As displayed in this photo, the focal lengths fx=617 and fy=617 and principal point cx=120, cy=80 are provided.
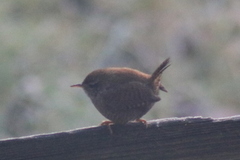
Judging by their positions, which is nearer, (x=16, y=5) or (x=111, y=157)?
(x=111, y=157)

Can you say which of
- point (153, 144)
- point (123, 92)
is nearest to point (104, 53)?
point (123, 92)

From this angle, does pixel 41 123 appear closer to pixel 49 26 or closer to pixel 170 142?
pixel 49 26

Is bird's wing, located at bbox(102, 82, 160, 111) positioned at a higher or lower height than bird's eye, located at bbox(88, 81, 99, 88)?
lower

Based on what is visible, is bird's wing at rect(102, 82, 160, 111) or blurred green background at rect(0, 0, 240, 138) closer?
bird's wing at rect(102, 82, 160, 111)

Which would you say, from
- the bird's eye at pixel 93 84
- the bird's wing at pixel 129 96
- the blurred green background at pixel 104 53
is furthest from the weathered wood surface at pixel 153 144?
the blurred green background at pixel 104 53

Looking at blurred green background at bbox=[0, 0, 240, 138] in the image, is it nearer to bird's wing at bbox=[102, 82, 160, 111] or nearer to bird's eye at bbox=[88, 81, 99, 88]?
bird's eye at bbox=[88, 81, 99, 88]

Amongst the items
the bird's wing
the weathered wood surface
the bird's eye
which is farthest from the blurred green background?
the weathered wood surface

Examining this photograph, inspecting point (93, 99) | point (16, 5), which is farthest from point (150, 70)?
point (93, 99)
